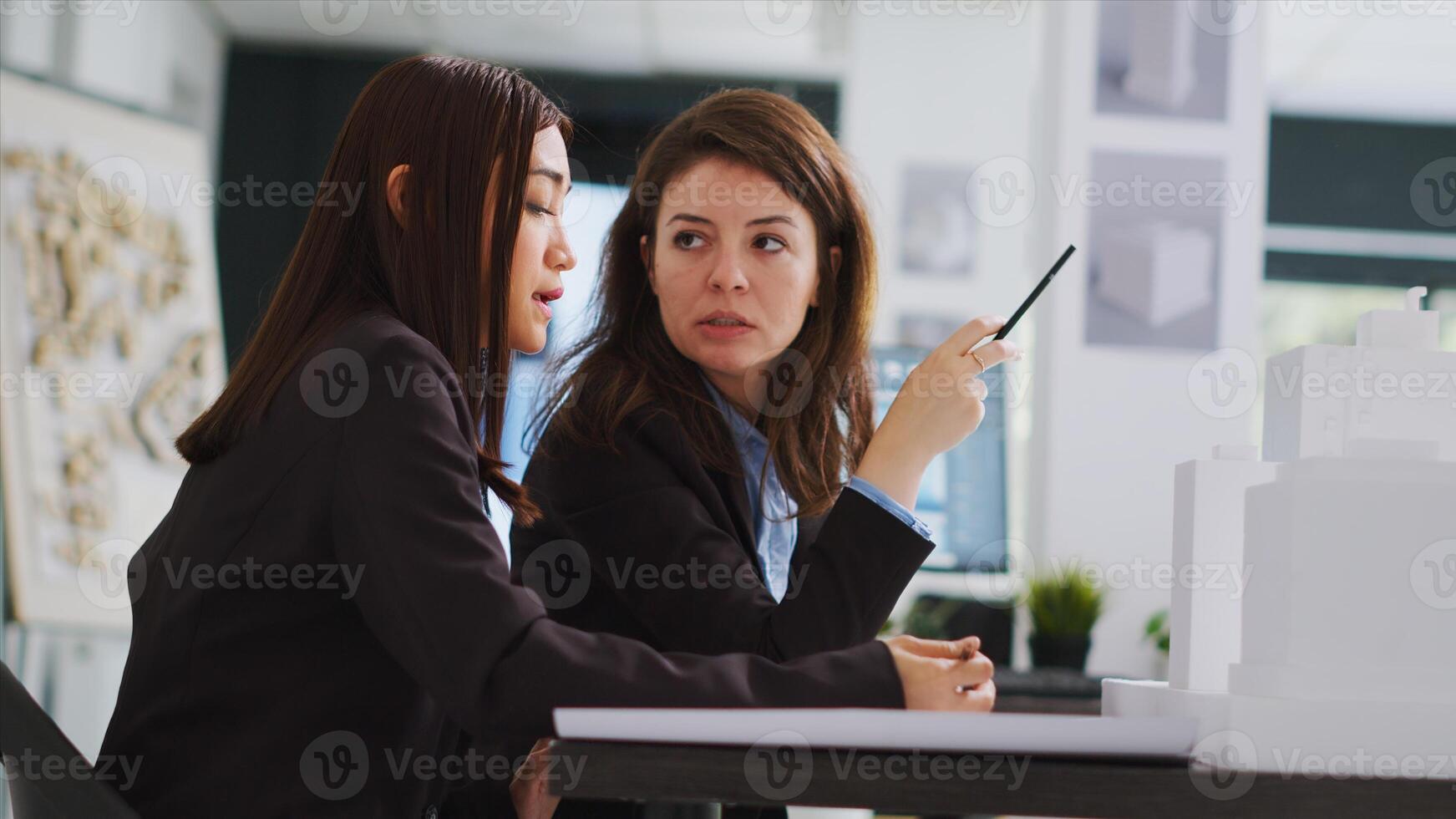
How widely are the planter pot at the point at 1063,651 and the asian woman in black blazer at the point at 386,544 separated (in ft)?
7.84

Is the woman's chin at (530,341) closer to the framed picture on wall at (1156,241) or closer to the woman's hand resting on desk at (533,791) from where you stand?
the woman's hand resting on desk at (533,791)

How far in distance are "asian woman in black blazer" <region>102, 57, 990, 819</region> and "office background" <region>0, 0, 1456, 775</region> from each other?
2.35 meters

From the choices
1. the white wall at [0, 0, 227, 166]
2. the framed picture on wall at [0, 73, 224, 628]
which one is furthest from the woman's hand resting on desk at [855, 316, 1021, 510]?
the white wall at [0, 0, 227, 166]

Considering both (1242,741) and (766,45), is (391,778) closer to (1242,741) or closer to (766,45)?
(1242,741)

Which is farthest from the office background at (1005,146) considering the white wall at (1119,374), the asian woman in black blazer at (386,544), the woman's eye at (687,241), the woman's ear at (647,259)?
the asian woman in black blazer at (386,544)

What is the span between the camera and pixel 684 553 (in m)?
1.06

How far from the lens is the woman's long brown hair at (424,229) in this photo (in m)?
1.00

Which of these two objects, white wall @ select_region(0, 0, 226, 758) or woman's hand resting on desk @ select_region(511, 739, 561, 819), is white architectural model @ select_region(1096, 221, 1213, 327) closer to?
woman's hand resting on desk @ select_region(511, 739, 561, 819)

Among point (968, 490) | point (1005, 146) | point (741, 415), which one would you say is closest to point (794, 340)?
point (741, 415)

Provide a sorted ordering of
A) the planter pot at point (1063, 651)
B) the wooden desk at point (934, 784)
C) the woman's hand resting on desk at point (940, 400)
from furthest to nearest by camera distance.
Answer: the planter pot at point (1063, 651)
the woman's hand resting on desk at point (940, 400)
the wooden desk at point (934, 784)

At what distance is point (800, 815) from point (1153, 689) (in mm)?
2921

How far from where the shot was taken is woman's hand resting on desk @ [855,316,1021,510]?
1.05m

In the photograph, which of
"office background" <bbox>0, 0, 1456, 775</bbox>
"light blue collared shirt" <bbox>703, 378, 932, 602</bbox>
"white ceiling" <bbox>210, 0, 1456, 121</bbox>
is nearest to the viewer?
"light blue collared shirt" <bbox>703, 378, 932, 602</bbox>

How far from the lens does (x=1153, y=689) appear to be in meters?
0.89
